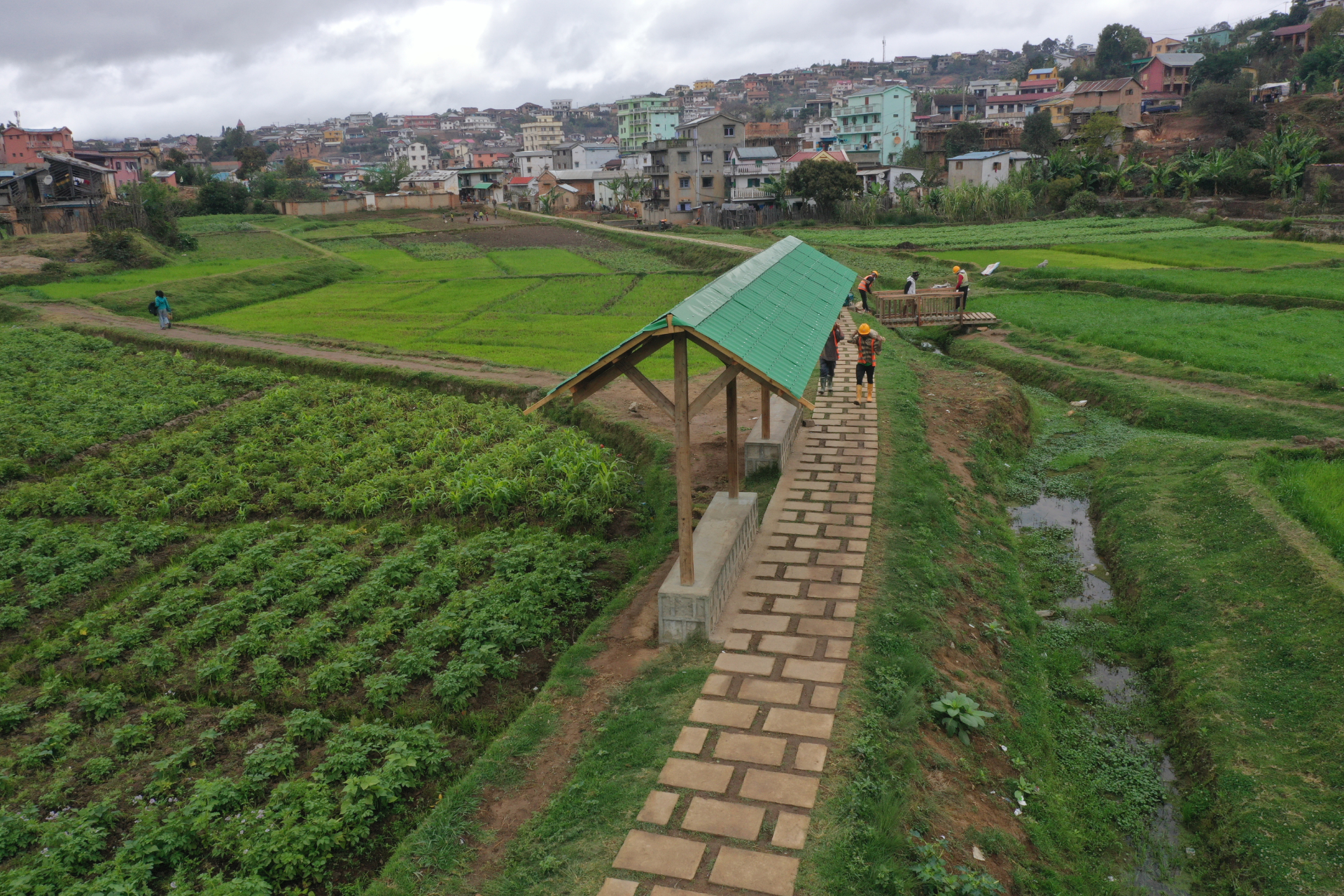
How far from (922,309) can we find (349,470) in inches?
745

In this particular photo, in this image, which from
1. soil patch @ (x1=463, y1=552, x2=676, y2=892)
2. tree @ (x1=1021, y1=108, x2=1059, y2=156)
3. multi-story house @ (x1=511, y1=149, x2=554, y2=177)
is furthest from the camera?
multi-story house @ (x1=511, y1=149, x2=554, y2=177)

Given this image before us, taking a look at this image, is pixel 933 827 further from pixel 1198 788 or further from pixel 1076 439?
pixel 1076 439

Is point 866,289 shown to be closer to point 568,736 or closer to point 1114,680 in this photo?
point 1114,680

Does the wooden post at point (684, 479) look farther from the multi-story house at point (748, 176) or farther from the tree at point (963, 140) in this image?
the tree at point (963, 140)

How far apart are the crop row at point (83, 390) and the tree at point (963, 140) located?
242 feet

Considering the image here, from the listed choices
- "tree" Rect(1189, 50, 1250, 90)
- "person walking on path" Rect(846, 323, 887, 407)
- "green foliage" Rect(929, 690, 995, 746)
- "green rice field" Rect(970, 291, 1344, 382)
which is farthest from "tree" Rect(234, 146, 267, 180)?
"green foliage" Rect(929, 690, 995, 746)

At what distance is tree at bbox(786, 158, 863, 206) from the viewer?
6438 centimetres

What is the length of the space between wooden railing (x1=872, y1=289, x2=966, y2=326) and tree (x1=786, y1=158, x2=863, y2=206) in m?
39.3

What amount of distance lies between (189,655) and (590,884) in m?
7.23

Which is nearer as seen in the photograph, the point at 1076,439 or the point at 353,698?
the point at 353,698

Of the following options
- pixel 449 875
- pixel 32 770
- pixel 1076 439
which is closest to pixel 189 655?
pixel 32 770

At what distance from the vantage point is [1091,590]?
45.4 ft

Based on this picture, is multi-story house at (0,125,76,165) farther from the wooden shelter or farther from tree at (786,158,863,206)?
the wooden shelter

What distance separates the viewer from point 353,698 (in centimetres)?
1002
